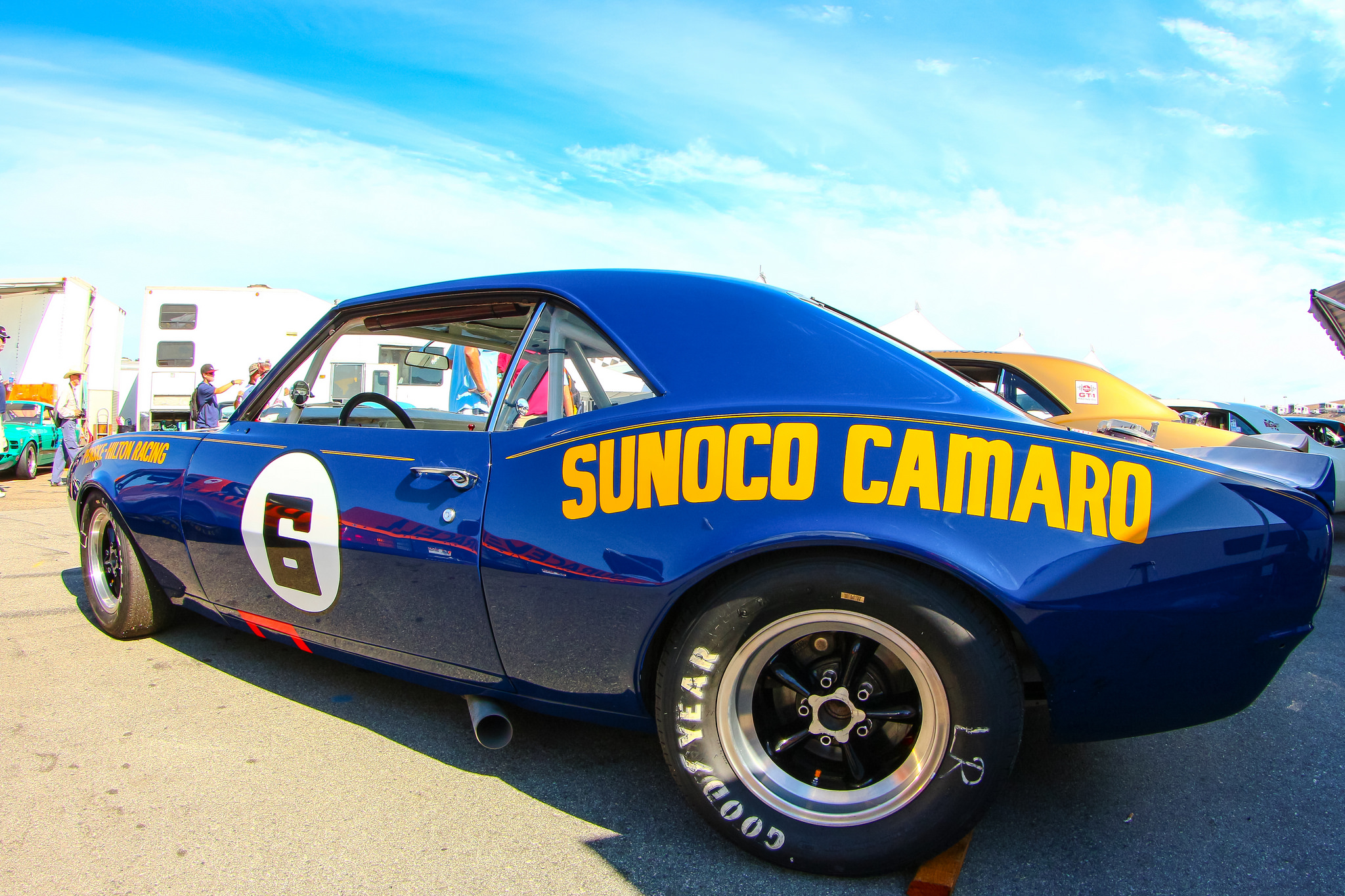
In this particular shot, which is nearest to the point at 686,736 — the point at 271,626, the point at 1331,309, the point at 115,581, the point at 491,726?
the point at 491,726

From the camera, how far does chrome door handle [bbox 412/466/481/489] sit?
191cm

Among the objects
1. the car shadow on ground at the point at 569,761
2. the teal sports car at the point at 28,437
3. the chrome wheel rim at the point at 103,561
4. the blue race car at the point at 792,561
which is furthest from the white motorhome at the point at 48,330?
the blue race car at the point at 792,561

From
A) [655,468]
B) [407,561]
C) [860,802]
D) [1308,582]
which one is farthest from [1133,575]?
[407,561]

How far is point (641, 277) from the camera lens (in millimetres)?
2020

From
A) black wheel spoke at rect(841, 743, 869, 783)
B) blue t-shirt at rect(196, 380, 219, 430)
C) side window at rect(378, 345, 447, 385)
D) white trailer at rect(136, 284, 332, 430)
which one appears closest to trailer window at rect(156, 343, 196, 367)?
white trailer at rect(136, 284, 332, 430)

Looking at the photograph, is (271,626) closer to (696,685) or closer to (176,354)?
(696,685)

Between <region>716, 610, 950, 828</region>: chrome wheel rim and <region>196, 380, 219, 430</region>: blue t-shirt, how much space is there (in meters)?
8.19

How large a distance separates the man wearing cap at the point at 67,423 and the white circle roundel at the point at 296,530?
10.6 metres

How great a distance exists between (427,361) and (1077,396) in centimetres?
412

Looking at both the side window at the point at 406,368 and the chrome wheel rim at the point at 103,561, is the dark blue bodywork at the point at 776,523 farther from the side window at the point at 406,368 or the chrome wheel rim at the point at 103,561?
the chrome wheel rim at the point at 103,561

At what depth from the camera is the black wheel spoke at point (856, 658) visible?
1662 mm

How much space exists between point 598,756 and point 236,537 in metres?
1.33

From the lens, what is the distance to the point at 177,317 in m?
13.0

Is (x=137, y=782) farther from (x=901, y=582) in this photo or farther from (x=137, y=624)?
(x=901, y=582)
